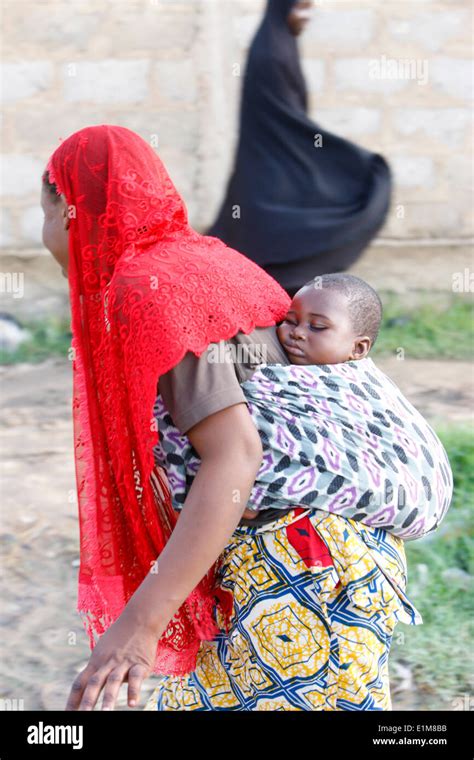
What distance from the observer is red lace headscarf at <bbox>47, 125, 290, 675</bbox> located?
68.2 inches

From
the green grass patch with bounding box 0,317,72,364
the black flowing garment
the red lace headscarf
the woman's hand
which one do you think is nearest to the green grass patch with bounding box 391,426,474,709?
the red lace headscarf

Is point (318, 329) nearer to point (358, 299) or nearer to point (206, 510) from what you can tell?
point (358, 299)

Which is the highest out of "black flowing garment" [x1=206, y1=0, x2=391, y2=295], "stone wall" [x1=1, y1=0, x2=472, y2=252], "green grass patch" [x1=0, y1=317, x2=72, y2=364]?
"stone wall" [x1=1, y1=0, x2=472, y2=252]

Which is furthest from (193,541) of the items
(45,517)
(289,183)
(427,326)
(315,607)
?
(427,326)

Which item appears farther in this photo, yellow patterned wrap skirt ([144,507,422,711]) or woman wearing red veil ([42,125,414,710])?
yellow patterned wrap skirt ([144,507,422,711])

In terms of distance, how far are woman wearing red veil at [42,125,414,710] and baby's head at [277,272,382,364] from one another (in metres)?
0.05

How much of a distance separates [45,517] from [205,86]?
395 cm

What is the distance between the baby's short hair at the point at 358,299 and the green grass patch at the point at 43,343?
15.7ft

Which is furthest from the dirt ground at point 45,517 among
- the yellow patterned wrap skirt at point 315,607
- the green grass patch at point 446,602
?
the yellow patterned wrap skirt at point 315,607

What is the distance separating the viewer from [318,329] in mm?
1966

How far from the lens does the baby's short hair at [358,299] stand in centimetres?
200

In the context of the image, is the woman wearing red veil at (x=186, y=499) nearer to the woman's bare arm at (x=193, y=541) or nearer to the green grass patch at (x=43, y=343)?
the woman's bare arm at (x=193, y=541)

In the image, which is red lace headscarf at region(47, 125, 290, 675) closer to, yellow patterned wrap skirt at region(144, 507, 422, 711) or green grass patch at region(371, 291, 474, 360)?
yellow patterned wrap skirt at region(144, 507, 422, 711)
